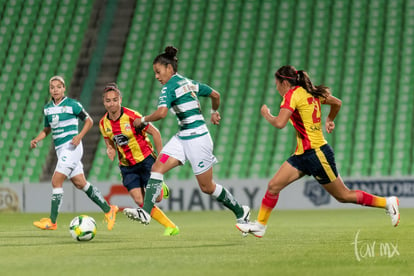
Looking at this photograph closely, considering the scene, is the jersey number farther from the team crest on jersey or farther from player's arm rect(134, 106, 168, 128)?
the team crest on jersey

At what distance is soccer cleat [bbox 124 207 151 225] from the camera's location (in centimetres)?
794

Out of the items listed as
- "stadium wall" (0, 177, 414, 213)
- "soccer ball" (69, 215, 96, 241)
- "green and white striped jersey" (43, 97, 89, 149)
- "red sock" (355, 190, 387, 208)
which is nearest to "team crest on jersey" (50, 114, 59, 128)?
"green and white striped jersey" (43, 97, 89, 149)

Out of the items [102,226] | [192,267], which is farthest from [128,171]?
[192,267]

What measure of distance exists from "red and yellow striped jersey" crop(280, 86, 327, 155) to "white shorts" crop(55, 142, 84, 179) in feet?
11.0

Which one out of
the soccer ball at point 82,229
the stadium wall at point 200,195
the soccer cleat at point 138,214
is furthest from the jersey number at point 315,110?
the stadium wall at point 200,195

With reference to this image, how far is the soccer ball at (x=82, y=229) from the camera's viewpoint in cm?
842

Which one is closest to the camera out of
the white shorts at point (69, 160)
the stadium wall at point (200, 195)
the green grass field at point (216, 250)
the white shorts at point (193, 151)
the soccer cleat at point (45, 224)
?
the green grass field at point (216, 250)

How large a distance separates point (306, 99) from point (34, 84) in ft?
40.3

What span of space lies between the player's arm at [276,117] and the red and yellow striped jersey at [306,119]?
6.9 inches

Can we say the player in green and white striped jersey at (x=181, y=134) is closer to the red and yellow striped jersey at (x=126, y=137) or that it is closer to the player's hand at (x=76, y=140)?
the red and yellow striped jersey at (x=126, y=137)

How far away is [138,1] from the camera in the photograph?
2127 cm

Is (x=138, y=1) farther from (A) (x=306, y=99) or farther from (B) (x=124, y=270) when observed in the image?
(B) (x=124, y=270)

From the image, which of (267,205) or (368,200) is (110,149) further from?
(368,200)

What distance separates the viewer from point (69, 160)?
34.0 feet
